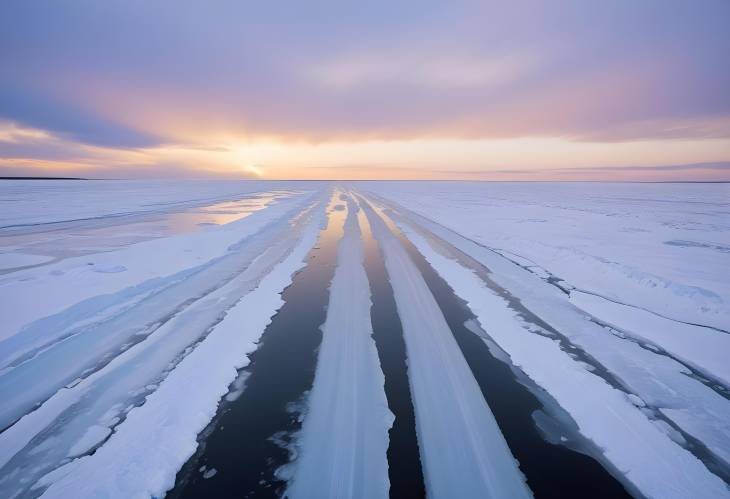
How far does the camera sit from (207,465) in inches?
92.7

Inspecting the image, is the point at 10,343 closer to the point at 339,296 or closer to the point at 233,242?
the point at 339,296

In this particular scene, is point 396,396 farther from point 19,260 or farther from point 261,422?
point 19,260

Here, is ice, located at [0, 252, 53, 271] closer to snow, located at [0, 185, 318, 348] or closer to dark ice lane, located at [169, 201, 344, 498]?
snow, located at [0, 185, 318, 348]

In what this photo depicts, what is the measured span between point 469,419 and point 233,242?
833 centimetres

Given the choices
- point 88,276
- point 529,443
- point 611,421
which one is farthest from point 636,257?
point 88,276

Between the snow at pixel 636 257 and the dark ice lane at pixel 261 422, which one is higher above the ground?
the dark ice lane at pixel 261 422

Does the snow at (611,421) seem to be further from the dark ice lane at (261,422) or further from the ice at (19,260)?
the ice at (19,260)

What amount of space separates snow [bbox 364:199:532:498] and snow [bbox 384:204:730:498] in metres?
0.70

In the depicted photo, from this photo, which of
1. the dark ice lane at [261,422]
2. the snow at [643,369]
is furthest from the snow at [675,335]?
the dark ice lane at [261,422]

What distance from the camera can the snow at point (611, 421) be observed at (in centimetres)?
226

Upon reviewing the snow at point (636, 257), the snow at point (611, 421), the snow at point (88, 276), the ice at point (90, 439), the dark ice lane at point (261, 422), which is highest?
the snow at point (88, 276)

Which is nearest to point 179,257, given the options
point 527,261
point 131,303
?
point 131,303

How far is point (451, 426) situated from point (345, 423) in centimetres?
Result: 81

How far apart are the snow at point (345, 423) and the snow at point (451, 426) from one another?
1.04 ft
